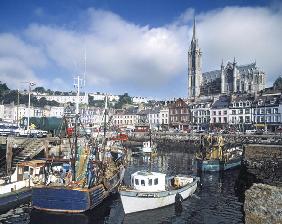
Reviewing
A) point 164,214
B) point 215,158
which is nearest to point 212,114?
point 215,158

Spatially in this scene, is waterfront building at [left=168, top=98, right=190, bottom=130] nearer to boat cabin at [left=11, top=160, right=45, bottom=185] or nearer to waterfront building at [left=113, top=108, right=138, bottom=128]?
waterfront building at [left=113, top=108, right=138, bottom=128]

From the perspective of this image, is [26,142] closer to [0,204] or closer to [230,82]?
[0,204]

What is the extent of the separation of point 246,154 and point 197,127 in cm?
8245

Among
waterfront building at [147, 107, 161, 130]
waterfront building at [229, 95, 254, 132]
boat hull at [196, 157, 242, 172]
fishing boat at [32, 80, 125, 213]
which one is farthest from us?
waterfront building at [147, 107, 161, 130]

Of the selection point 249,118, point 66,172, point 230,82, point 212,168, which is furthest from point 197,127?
point 66,172

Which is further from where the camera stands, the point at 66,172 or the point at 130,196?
the point at 66,172

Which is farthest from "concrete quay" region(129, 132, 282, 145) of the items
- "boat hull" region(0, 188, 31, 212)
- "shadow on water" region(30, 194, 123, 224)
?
"boat hull" region(0, 188, 31, 212)

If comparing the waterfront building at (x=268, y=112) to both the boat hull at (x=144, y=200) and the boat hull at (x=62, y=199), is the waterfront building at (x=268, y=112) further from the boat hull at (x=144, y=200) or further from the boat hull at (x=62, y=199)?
the boat hull at (x=62, y=199)

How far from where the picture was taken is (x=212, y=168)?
5384cm

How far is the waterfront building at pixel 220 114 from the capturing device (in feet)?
407

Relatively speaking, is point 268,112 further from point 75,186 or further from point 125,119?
point 75,186

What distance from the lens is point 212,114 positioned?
12888cm

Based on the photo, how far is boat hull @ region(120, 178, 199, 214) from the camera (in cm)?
3100

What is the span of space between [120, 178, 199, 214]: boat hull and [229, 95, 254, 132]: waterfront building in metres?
87.1
